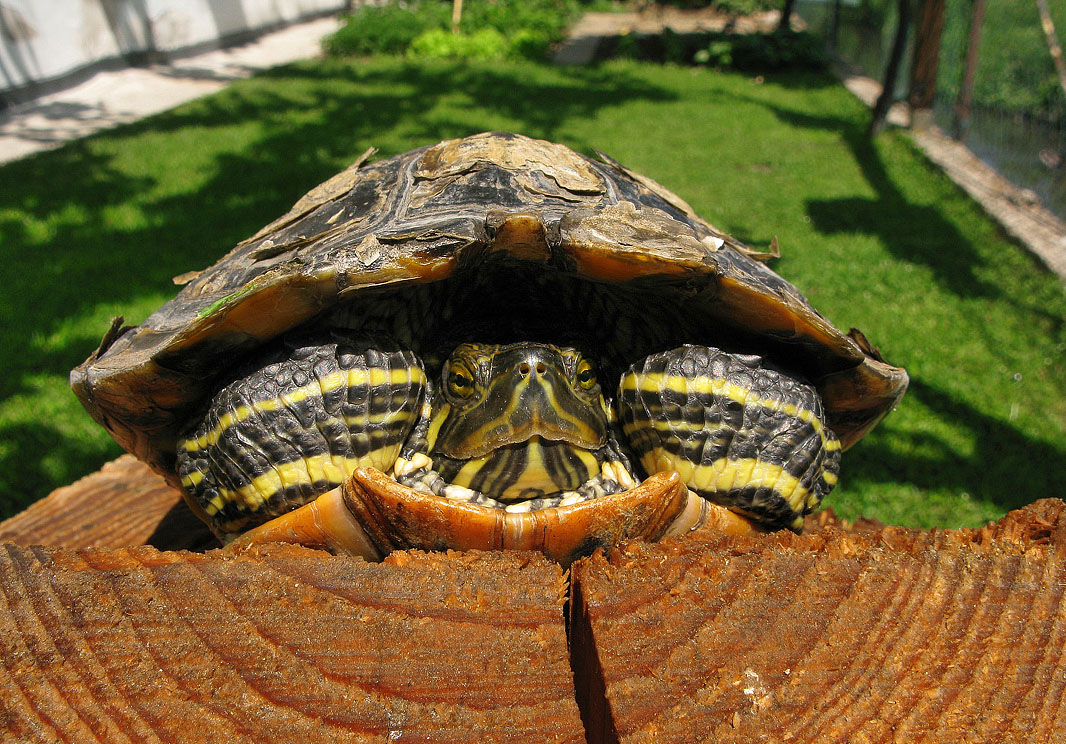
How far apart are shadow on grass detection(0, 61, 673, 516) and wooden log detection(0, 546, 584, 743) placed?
8.58 feet

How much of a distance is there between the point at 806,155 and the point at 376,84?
7367 millimetres

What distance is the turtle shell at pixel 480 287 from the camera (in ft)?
4.90

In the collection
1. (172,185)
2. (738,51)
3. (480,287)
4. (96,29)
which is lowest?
(738,51)

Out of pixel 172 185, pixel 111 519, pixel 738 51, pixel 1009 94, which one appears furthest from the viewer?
pixel 738 51

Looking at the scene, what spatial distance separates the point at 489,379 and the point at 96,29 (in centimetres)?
→ 1253

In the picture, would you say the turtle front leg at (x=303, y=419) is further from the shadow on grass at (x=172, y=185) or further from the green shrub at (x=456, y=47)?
the green shrub at (x=456, y=47)

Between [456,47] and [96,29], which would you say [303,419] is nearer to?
[96,29]

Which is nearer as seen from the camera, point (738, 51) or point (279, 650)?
point (279, 650)

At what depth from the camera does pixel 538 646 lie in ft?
3.49

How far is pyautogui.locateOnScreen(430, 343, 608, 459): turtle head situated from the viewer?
1.65 m

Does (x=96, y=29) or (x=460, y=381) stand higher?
(x=96, y=29)

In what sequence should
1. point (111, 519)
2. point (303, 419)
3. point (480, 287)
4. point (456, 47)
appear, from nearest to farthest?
Answer: point (303, 419) < point (480, 287) < point (111, 519) < point (456, 47)

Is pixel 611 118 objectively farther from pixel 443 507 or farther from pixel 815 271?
pixel 443 507

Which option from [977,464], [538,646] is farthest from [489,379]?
[977,464]
